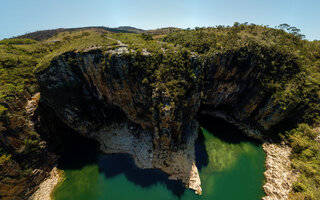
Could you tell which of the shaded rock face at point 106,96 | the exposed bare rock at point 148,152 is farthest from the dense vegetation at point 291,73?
the exposed bare rock at point 148,152

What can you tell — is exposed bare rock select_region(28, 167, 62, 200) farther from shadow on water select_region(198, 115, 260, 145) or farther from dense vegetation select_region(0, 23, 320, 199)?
shadow on water select_region(198, 115, 260, 145)

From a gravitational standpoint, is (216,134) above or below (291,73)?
below

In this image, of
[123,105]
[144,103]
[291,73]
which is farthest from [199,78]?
[291,73]

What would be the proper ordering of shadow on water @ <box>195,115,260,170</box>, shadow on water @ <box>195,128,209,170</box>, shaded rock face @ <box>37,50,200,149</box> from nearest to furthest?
shaded rock face @ <box>37,50,200,149</box>, shadow on water @ <box>195,128,209,170</box>, shadow on water @ <box>195,115,260,170</box>

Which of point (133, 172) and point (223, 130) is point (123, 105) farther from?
point (223, 130)

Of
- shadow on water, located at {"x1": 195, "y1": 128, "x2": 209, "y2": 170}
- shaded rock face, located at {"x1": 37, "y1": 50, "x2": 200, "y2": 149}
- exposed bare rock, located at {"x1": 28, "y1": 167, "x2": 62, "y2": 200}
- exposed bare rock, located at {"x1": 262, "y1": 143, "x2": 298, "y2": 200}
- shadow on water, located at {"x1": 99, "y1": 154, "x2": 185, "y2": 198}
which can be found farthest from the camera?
shadow on water, located at {"x1": 195, "y1": 128, "x2": 209, "y2": 170}

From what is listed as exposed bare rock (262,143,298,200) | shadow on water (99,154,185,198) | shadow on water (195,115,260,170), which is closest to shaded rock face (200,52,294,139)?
shadow on water (195,115,260,170)

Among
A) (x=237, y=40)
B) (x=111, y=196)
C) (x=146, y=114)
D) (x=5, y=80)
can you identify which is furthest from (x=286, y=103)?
(x=5, y=80)
